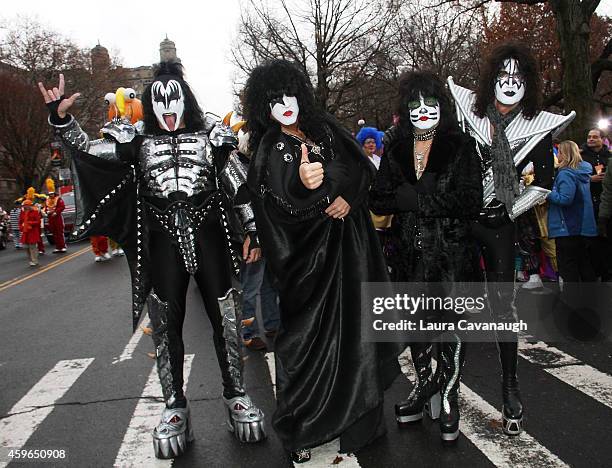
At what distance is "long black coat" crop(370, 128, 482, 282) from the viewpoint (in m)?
3.22

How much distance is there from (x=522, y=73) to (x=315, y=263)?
1.68 meters

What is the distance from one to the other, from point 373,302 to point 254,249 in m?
0.85

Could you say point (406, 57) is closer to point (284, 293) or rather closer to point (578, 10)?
point (578, 10)

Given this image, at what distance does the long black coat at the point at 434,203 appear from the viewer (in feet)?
10.6

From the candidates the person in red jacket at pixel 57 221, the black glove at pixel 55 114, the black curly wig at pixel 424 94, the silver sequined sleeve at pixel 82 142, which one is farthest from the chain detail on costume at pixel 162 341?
the person in red jacket at pixel 57 221

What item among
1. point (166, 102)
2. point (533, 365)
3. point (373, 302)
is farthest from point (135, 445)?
point (533, 365)

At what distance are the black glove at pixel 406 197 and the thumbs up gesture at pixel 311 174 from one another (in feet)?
1.70

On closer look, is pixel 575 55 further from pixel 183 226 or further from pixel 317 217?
pixel 183 226

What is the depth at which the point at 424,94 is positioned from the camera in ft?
10.9

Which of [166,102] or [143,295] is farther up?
[166,102]

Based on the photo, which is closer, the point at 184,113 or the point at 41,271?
the point at 184,113

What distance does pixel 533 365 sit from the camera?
471cm

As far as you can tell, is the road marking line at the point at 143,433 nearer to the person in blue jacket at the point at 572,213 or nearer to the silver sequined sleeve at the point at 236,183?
the silver sequined sleeve at the point at 236,183

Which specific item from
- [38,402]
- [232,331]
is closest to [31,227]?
[38,402]
